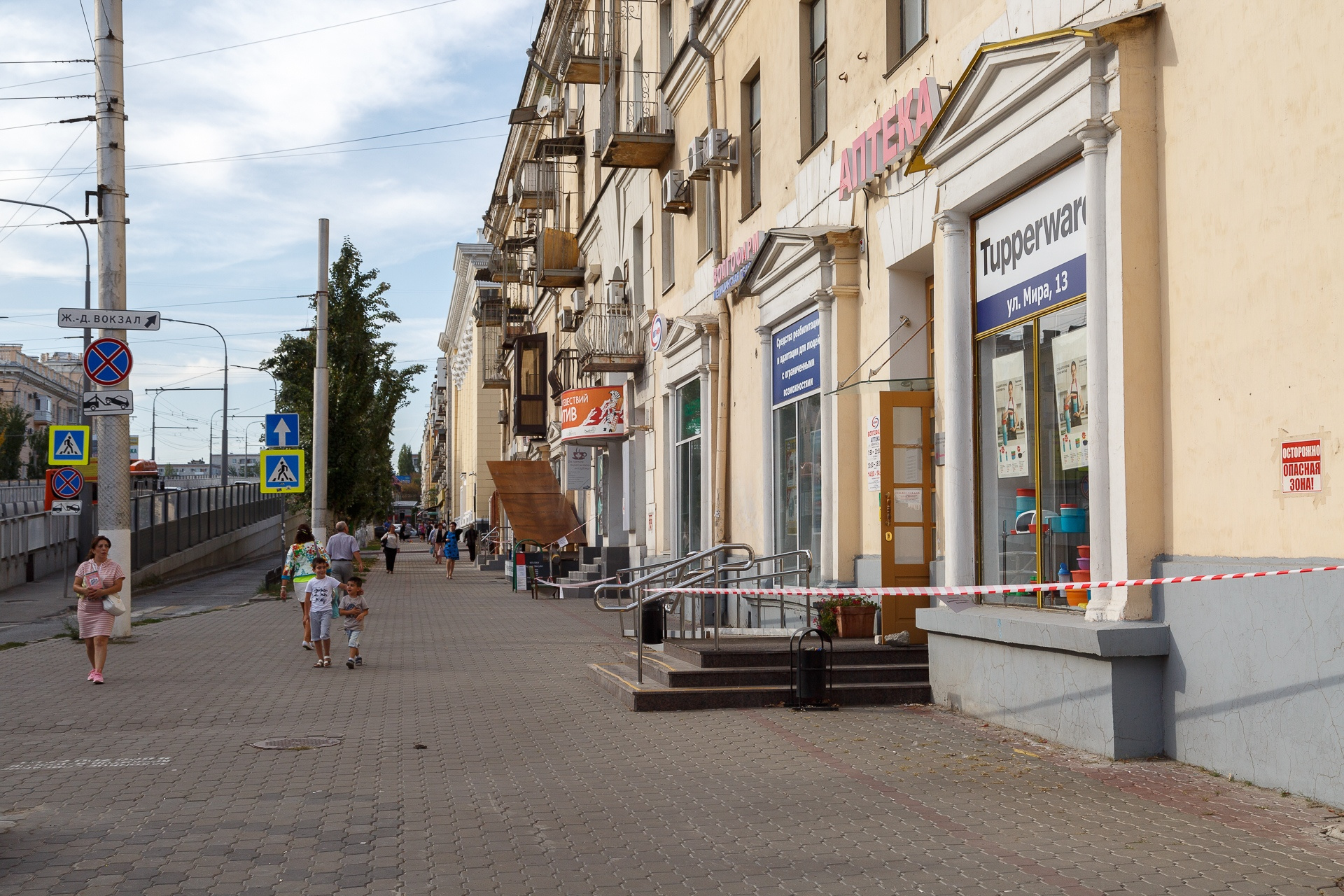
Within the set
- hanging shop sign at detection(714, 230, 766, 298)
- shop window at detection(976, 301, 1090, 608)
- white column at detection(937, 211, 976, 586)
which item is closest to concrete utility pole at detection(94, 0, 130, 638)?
hanging shop sign at detection(714, 230, 766, 298)

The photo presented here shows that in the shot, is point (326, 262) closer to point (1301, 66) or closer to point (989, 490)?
point (989, 490)

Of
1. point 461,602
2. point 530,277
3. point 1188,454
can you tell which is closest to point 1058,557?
point 1188,454

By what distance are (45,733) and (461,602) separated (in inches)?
754

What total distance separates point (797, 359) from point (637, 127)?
9259 mm

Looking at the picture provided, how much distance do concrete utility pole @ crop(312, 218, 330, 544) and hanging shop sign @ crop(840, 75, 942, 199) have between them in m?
19.2

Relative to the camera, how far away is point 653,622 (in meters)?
14.1

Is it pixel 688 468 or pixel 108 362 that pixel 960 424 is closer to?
pixel 688 468

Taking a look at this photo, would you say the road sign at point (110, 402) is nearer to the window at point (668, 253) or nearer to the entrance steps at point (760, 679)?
the entrance steps at point (760, 679)

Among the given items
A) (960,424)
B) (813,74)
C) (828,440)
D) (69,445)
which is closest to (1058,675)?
(960,424)

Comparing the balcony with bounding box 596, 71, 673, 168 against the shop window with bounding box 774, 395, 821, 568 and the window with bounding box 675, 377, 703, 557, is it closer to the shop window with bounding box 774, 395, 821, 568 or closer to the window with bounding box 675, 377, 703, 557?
the window with bounding box 675, 377, 703, 557

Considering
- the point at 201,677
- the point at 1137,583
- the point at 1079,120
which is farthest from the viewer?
the point at 201,677

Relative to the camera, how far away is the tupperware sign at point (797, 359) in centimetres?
1474

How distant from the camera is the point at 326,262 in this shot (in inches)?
1232

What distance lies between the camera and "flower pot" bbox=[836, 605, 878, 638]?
41.8ft
